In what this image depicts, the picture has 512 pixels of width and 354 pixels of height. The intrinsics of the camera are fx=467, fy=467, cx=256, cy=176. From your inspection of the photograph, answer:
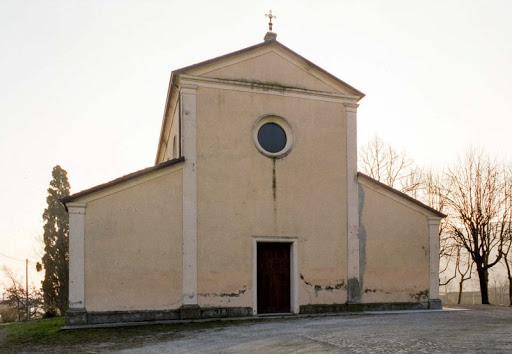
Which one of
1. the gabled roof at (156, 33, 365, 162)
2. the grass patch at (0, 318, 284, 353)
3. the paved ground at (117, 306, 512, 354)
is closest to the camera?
the paved ground at (117, 306, 512, 354)

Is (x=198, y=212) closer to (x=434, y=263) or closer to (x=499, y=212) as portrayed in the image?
(x=434, y=263)

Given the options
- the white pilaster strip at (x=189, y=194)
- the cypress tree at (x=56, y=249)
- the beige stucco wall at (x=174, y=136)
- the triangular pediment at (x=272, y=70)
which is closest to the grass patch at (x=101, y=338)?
the white pilaster strip at (x=189, y=194)

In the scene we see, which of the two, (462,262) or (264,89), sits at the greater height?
(264,89)

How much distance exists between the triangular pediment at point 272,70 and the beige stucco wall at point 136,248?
12.5ft

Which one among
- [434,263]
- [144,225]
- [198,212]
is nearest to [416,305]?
[434,263]

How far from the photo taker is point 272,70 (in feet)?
51.6

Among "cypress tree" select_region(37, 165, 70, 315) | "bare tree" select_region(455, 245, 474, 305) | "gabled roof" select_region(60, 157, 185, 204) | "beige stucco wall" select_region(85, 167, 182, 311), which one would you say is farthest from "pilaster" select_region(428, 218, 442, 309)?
"cypress tree" select_region(37, 165, 70, 315)

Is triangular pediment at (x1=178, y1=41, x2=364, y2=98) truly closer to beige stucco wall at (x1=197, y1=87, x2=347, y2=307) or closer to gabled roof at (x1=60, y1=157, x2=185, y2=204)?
beige stucco wall at (x1=197, y1=87, x2=347, y2=307)

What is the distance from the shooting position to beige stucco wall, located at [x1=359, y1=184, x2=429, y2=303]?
15.8 metres

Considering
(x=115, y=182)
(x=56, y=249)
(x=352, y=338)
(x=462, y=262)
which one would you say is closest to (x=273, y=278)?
(x=115, y=182)

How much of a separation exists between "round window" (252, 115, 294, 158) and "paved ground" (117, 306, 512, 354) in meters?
5.78

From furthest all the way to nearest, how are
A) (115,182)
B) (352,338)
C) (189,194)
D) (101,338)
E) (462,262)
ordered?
(462,262) → (189,194) → (115,182) → (101,338) → (352,338)

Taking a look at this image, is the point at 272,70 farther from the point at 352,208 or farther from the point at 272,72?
the point at 352,208

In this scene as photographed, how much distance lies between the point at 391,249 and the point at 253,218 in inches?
201
